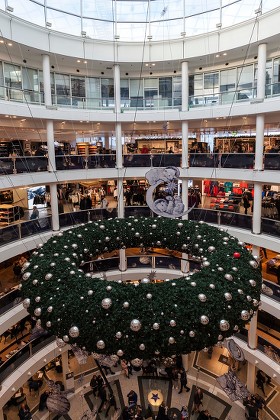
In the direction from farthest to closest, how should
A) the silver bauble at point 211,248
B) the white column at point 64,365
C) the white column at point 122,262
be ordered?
the white column at point 122,262, the white column at point 64,365, the silver bauble at point 211,248

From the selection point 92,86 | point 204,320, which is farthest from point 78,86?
point 204,320

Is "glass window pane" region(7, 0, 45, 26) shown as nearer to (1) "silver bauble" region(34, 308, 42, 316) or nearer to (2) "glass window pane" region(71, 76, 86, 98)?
(2) "glass window pane" region(71, 76, 86, 98)

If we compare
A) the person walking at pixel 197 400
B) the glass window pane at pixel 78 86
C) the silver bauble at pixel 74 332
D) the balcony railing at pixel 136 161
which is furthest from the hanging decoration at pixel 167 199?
the glass window pane at pixel 78 86

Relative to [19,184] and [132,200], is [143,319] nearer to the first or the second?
[19,184]

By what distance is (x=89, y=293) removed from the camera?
17.5 ft

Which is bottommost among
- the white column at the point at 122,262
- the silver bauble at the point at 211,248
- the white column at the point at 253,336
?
the white column at the point at 253,336

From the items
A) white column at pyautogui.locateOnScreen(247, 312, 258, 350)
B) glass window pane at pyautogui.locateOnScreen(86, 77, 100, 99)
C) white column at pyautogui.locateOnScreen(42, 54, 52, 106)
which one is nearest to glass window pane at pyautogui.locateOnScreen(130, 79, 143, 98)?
glass window pane at pyautogui.locateOnScreen(86, 77, 100, 99)

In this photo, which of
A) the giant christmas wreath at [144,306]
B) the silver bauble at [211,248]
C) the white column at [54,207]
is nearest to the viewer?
the giant christmas wreath at [144,306]

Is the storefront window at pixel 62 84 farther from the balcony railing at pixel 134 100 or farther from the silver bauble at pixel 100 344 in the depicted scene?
the silver bauble at pixel 100 344

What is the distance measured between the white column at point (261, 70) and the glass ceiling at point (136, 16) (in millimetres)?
1569

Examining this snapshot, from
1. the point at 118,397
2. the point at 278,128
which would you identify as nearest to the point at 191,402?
the point at 118,397

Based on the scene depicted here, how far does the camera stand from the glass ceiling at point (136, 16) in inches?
551

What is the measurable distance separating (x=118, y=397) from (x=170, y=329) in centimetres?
1212

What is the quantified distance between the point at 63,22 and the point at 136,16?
144 inches
